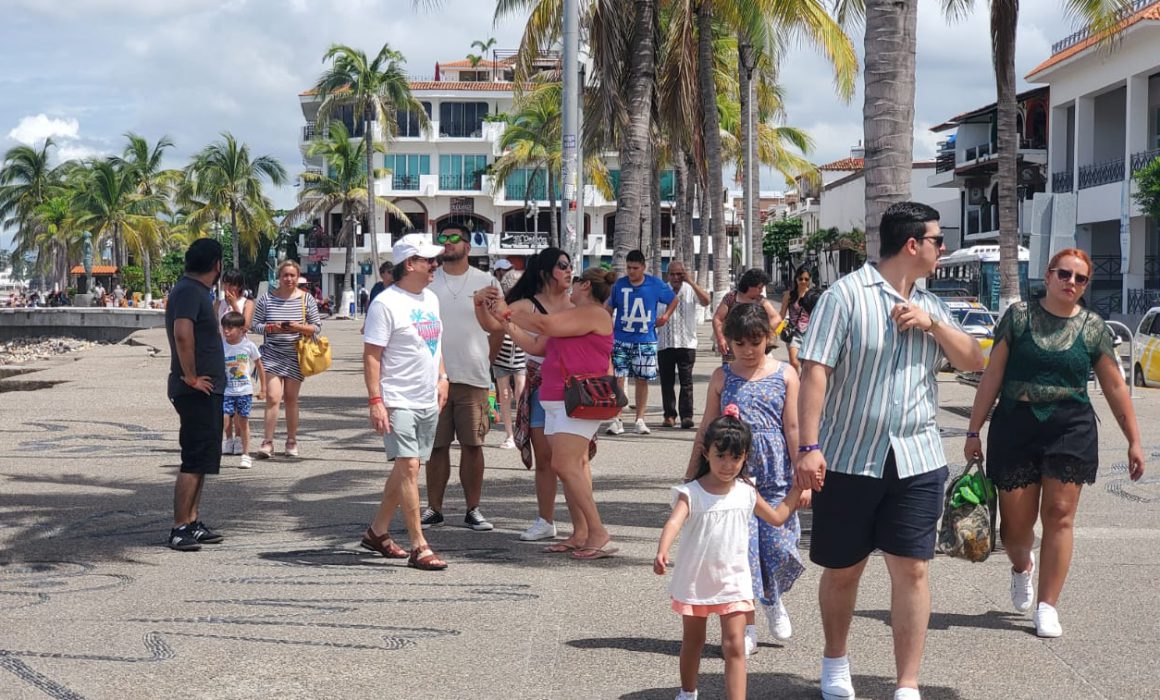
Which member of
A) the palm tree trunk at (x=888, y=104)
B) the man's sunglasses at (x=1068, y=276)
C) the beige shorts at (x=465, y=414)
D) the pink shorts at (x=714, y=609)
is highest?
the palm tree trunk at (x=888, y=104)

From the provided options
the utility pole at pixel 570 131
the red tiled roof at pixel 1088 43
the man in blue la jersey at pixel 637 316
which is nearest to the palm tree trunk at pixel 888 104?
the man in blue la jersey at pixel 637 316

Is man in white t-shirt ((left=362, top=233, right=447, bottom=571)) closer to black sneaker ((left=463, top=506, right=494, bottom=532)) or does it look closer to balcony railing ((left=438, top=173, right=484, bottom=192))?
black sneaker ((left=463, top=506, right=494, bottom=532))

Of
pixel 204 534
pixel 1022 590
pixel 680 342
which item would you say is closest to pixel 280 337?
pixel 204 534

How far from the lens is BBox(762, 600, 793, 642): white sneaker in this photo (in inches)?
224

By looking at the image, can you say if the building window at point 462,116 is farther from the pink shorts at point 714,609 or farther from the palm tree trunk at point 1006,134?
the pink shorts at point 714,609

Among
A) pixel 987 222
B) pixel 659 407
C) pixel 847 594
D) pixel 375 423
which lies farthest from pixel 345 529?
pixel 987 222

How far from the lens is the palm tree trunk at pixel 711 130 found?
24.5 metres

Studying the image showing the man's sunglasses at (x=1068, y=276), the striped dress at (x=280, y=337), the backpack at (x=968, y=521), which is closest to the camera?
the backpack at (x=968, y=521)

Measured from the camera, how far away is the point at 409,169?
255ft

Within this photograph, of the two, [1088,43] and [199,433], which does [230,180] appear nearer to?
[1088,43]

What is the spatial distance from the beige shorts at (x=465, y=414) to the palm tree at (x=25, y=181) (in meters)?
87.9

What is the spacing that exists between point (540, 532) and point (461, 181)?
70.4m

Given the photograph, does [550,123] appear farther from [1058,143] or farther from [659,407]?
[659,407]

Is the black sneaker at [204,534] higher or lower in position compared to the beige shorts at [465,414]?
lower
